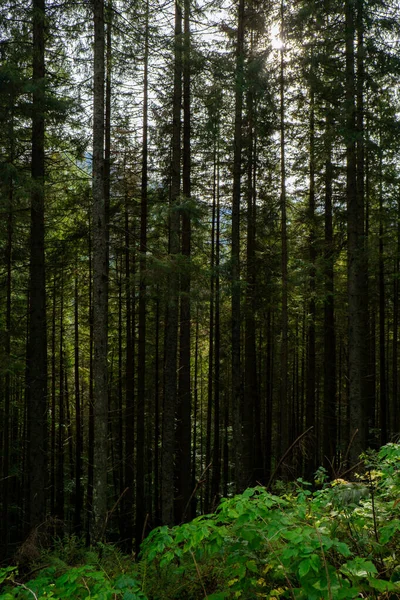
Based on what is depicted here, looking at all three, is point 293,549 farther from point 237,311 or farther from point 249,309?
point 249,309

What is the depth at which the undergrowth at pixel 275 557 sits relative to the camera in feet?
8.35

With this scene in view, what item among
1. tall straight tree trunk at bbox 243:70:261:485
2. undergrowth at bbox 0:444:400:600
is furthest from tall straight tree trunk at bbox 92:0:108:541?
tall straight tree trunk at bbox 243:70:261:485

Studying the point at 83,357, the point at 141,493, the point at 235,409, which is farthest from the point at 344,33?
the point at 83,357

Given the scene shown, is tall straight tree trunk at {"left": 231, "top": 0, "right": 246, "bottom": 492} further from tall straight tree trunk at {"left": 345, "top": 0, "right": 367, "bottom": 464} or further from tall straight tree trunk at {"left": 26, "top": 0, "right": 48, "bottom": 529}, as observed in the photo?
tall straight tree trunk at {"left": 26, "top": 0, "right": 48, "bottom": 529}

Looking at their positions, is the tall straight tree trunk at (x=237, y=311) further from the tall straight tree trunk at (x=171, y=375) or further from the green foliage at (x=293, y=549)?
the green foliage at (x=293, y=549)

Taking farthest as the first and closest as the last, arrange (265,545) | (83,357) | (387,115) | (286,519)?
(83,357), (387,115), (265,545), (286,519)

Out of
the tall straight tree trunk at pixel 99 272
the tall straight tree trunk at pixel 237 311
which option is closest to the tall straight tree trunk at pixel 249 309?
the tall straight tree trunk at pixel 237 311

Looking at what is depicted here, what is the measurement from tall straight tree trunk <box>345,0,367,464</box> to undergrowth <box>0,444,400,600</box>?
6.88 meters

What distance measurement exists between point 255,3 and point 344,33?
4571mm

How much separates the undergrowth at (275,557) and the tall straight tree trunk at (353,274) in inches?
271

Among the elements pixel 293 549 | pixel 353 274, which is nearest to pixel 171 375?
pixel 353 274

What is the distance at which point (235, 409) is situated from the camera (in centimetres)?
1193

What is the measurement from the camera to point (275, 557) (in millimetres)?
3119

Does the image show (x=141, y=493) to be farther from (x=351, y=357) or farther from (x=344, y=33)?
(x=344, y=33)
